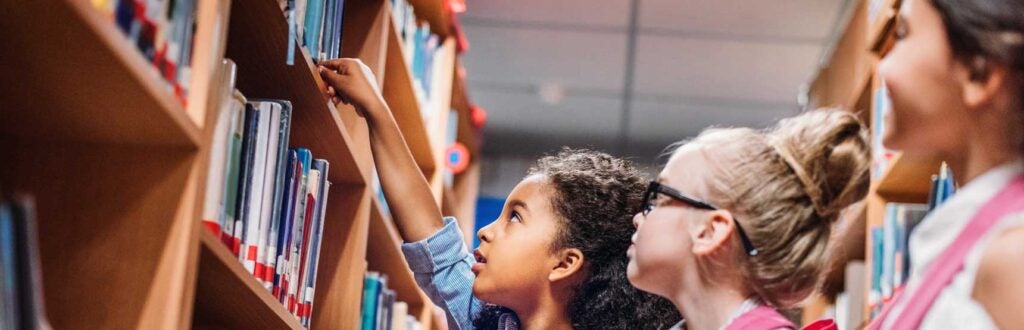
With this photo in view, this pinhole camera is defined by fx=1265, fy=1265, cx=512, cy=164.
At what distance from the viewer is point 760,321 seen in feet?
5.39

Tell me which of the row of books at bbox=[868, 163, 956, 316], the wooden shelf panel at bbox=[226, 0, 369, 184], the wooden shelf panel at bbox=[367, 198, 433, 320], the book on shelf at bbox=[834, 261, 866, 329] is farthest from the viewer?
the book on shelf at bbox=[834, 261, 866, 329]

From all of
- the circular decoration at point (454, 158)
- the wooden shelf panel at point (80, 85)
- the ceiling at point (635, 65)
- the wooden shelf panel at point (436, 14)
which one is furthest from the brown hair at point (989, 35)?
the ceiling at point (635, 65)

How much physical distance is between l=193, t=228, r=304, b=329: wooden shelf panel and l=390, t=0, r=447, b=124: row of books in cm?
94

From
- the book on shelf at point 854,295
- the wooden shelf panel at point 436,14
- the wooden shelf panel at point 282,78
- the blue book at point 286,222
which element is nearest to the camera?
the wooden shelf panel at point 282,78

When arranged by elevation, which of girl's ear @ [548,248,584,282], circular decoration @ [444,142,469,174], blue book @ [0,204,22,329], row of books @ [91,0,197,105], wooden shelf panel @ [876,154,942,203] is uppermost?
row of books @ [91,0,197,105]

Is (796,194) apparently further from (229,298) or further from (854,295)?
(854,295)

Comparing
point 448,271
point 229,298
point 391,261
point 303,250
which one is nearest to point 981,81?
point 229,298

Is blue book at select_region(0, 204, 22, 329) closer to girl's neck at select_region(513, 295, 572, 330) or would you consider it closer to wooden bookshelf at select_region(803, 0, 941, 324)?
girl's neck at select_region(513, 295, 572, 330)

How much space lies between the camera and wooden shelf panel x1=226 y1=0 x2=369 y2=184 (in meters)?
1.73

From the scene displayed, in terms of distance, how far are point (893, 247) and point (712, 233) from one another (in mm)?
1192

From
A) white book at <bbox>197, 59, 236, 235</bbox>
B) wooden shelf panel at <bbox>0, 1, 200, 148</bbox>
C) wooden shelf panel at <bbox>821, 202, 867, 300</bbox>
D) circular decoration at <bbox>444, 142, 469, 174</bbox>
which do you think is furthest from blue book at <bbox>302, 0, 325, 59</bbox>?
circular decoration at <bbox>444, 142, 469, 174</bbox>

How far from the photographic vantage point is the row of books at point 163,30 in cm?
125

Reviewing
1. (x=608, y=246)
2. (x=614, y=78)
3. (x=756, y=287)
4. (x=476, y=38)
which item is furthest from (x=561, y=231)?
(x=614, y=78)

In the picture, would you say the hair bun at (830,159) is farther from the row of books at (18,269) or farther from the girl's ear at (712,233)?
the row of books at (18,269)
